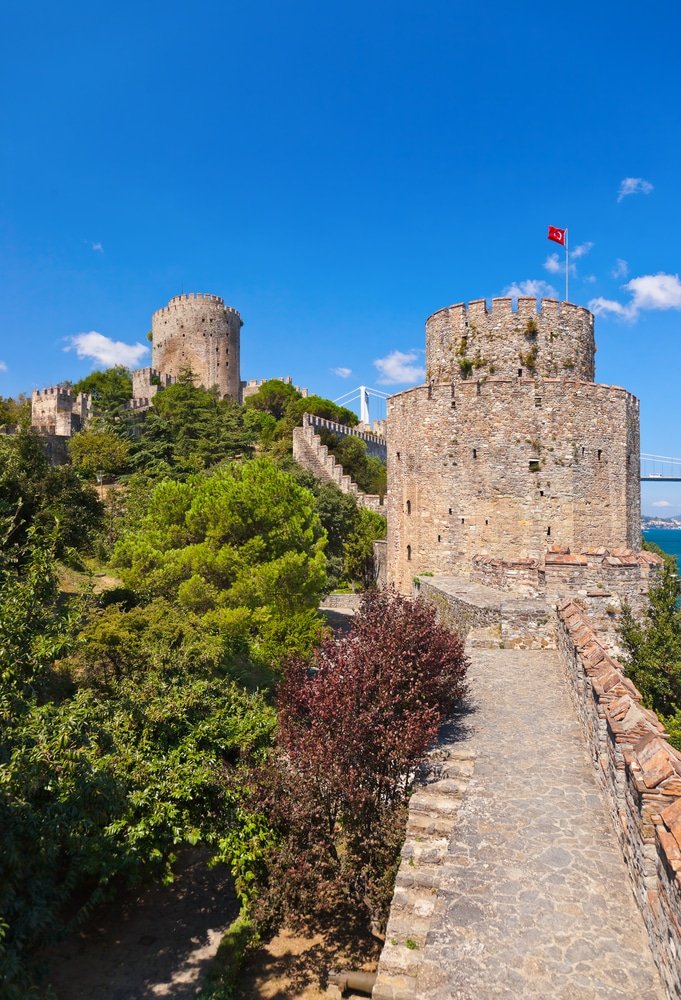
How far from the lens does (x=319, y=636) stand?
15.4m

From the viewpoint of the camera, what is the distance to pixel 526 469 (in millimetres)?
17250

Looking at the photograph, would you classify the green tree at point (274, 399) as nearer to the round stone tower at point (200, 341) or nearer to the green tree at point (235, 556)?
the round stone tower at point (200, 341)

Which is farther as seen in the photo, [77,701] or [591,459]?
[591,459]

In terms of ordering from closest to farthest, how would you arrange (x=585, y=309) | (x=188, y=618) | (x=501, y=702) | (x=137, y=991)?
(x=137, y=991) < (x=501, y=702) < (x=188, y=618) < (x=585, y=309)

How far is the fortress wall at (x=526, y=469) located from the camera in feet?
56.3

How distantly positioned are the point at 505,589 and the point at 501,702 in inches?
207

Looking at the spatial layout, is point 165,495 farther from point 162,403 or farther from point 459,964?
point 162,403

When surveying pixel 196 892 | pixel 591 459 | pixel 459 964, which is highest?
pixel 591 459

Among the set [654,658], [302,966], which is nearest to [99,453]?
[654,658]

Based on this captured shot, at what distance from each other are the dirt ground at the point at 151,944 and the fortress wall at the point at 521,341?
14.9 m

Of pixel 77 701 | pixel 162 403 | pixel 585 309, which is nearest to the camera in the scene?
pixel 77 701

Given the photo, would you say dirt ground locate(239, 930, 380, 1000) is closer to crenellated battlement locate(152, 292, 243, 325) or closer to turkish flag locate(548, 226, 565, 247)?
turkish flag locate(548, 226, 565, 247)

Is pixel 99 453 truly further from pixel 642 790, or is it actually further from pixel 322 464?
pixel 642 790

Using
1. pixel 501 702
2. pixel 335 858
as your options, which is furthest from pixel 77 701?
pixel 501 702
